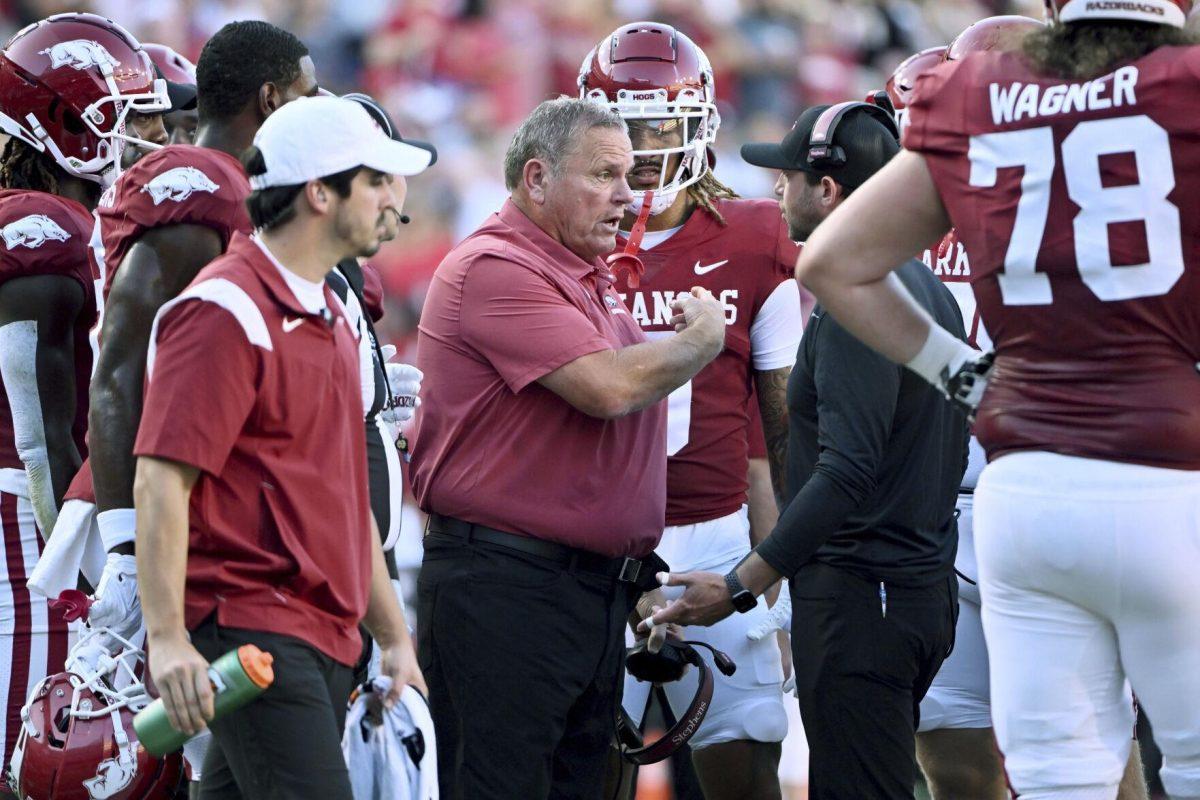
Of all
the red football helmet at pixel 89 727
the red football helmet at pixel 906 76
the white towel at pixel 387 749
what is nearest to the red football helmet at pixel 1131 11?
the white towel at pixel 387 749

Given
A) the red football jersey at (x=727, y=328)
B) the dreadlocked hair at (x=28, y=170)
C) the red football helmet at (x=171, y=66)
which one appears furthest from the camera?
the red football helmet at (x=171, y=66)

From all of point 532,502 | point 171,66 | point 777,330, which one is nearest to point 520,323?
point 532,502

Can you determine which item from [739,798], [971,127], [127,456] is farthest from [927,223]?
[739,798]

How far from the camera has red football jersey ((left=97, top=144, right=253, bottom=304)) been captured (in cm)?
360

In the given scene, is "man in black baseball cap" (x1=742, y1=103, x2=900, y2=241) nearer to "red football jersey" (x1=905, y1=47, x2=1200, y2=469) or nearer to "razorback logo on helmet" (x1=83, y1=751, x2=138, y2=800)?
"red football jersey" (x1=905, y1=47, x2=1200, y2=469)

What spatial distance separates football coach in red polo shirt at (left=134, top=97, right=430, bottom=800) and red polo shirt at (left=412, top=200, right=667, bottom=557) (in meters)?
0.73

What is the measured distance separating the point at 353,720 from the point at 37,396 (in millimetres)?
1507

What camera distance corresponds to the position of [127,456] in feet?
11.6

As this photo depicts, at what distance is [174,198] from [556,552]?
3.94 feet

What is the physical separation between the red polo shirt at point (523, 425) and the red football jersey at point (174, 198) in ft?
1.96

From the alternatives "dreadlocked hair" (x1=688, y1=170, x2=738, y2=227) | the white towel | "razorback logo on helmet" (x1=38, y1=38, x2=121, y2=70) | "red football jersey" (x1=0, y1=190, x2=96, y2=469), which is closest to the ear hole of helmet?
the white towel

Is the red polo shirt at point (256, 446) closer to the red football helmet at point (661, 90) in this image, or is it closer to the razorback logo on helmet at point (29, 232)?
the razorback logo on helmet at point (29, 232)

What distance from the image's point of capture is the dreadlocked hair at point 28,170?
4.55 m

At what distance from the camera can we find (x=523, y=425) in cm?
389
